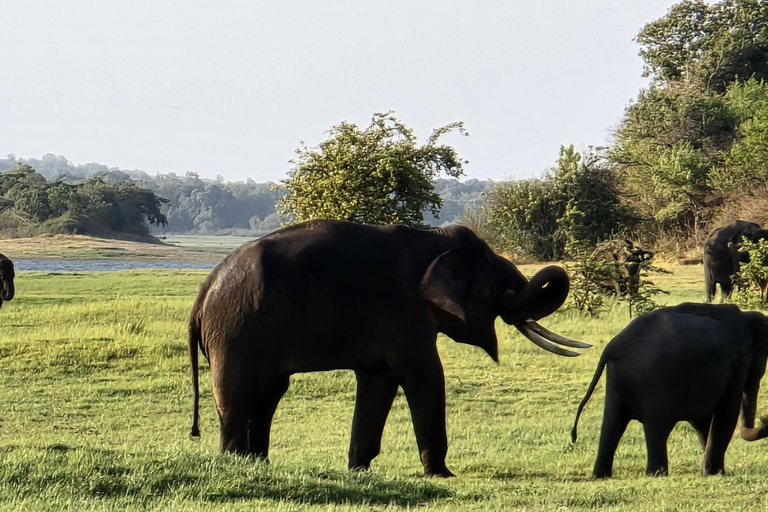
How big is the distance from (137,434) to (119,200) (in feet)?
219

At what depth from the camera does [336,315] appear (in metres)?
8.88

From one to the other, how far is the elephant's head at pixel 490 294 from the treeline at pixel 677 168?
2967 cm

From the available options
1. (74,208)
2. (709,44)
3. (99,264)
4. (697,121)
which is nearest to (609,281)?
(697,121)

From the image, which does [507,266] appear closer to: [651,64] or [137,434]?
[137,434]

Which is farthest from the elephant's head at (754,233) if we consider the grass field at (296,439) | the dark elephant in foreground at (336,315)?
the dark elephant in foreground at (336,315)

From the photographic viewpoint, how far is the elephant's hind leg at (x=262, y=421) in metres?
9.33

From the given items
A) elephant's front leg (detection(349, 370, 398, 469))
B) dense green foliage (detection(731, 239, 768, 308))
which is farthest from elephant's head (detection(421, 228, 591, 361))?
dense green foliage (detection(731, 239, 768, 308))

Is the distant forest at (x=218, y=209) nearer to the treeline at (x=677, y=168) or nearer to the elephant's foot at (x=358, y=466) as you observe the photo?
the treeline at (x=677, y=168)

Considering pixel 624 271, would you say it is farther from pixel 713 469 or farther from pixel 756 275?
pixel 713 469

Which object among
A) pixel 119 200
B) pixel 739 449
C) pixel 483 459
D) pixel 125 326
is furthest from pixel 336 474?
pixel 119 200

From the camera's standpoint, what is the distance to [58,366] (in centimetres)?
1781

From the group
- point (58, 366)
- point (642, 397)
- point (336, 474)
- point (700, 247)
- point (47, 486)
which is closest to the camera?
point (47, 486)

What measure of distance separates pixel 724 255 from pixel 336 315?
781 inches

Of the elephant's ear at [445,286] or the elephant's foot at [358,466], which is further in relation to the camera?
the elephant's foot at [358,466]
